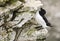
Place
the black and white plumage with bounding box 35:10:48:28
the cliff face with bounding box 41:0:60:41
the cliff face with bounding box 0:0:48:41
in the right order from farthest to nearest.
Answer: the cliff face with bounding box 41:0:60:41
the black and white plumage with bounding box 35:10:48:28
the cliff face with bounding box 0:0:48:41

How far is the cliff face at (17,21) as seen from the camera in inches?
134

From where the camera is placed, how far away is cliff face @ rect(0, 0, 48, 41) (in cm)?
340

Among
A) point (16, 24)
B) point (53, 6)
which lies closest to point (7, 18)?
point (16, 24)

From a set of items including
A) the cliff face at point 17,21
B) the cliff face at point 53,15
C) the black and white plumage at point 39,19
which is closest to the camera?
the cliff face at point 17,21

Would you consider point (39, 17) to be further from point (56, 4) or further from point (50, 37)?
point (56, 4)

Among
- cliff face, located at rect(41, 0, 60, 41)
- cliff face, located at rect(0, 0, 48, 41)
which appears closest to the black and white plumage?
cliff face, located at rect(0, 0, 48, 41)

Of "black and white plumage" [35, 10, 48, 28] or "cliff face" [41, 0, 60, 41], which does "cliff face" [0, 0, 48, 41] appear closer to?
"black and white plumage" [35, 10, 48, 28]

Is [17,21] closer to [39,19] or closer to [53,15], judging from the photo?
[39,19]

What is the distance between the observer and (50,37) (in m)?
5.98

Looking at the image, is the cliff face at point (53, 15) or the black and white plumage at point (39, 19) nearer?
the black and white plumage at point (39, 19)

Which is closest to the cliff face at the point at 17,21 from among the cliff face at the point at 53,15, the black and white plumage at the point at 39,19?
the black and white plumage at the point at 39,19

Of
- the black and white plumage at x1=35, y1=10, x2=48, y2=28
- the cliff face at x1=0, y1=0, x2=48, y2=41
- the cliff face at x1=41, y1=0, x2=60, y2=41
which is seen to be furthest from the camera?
the cliff face at x1=41, y1=0, x2=60, y2=41

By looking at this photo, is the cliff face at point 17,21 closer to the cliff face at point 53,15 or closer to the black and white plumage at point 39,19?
the black and white plumage at point 39,19

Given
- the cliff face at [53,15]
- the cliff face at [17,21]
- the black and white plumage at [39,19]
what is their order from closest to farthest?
the cliff face at [17,21] → the black and white plumage at [39,19] → the cliff face at [53,15]
